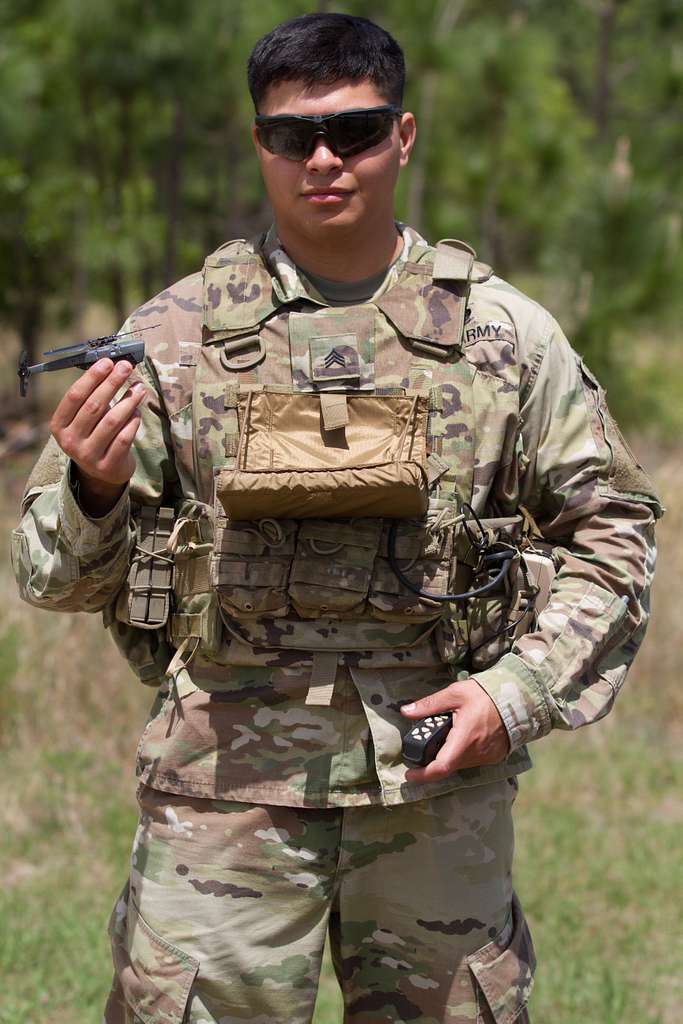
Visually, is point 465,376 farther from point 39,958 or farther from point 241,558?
point 39,958

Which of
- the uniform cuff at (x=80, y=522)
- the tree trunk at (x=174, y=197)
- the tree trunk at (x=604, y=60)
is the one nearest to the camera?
the uniform cuff at (x=80, y=522)

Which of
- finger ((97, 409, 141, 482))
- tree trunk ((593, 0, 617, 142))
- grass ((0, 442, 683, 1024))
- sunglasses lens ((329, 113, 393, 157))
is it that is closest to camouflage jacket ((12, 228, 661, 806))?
finger ((97, 409, 141, 482))

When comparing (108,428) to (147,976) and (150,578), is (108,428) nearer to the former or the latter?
(150,578)

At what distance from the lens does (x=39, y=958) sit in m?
3.43

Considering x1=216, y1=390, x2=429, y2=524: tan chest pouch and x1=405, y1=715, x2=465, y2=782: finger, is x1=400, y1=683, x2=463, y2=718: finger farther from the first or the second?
x1=216, y1=390, x2=429, y2=524: tan chest pouch

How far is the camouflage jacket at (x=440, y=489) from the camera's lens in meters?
2.00

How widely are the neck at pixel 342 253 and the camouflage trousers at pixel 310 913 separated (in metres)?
0.86

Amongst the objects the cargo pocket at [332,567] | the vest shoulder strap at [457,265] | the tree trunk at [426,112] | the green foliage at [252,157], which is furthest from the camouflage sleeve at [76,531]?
the tree trunk at [426,112]

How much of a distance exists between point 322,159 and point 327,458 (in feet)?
1.55

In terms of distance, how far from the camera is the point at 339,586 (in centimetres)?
196

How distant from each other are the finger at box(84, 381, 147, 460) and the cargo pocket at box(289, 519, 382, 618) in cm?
33

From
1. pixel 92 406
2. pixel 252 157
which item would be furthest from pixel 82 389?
pixel 252 157

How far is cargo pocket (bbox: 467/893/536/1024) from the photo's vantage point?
6.59ft

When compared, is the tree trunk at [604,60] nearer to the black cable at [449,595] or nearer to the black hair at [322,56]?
the black hair at [322,56]
